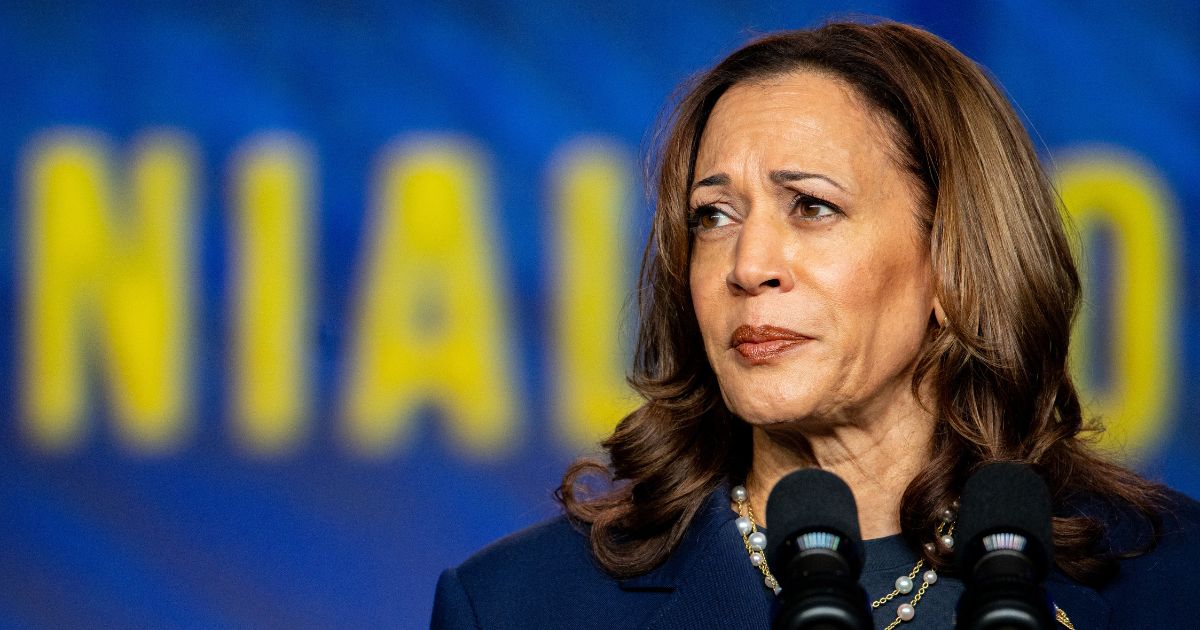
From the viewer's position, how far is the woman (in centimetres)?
190

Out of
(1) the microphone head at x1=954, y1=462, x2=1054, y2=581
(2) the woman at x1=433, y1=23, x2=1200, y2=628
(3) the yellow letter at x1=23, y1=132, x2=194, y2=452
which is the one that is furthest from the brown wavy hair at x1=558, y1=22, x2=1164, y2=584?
(3) the yellow letter at x1=23, y1=132, x2=194, y2=452

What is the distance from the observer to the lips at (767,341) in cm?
186

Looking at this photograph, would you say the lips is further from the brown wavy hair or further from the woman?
the brown wavy hair

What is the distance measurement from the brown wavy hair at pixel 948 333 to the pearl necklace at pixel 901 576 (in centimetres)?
2

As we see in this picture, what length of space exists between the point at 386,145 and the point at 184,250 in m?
0.43

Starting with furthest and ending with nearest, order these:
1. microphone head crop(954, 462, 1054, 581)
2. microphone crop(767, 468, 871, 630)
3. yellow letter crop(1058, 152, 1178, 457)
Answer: yellow letter crop(1058, 152, 1178, 457) → microphone head crop(954, 462, 1054, 581) → microphone crop(767, 468, 871, 630)

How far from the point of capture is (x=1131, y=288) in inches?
111

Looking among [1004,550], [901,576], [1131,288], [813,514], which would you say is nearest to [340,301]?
[901,576]

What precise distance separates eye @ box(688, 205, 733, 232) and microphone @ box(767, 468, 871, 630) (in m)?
0.71

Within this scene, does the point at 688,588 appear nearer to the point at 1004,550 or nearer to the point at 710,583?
the point at 710,583

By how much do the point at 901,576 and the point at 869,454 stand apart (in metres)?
0.17

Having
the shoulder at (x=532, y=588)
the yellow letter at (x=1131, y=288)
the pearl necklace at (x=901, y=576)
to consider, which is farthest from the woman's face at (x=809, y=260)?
the yellow letter at (x=1131, y=288)

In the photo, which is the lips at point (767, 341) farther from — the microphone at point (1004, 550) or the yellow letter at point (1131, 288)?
the yellow letter at point (1131, 288)

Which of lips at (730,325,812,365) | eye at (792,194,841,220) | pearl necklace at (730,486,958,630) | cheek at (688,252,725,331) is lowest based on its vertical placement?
pearl necklace at (730,486,958,630)
